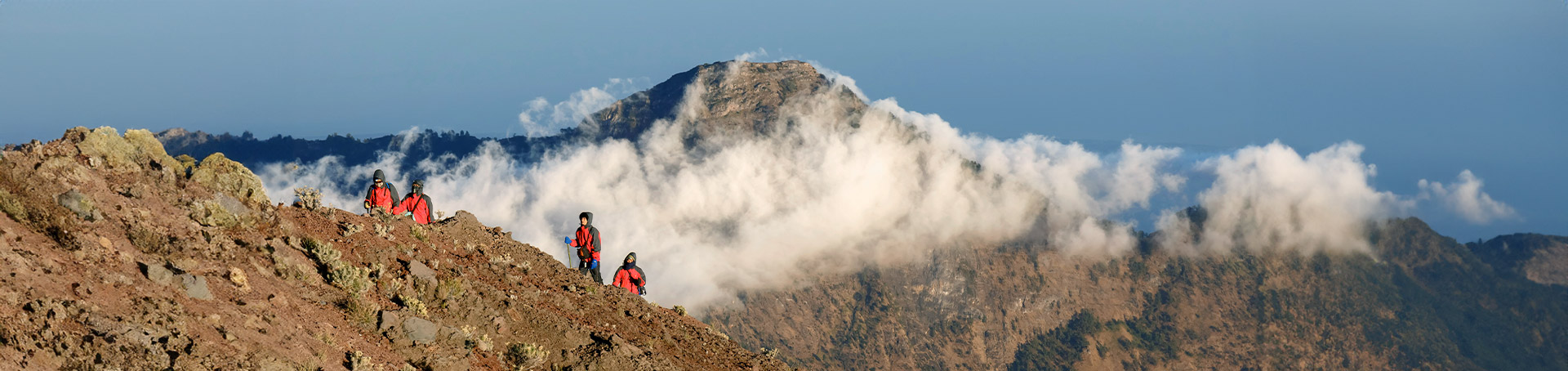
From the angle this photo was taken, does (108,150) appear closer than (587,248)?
Yes

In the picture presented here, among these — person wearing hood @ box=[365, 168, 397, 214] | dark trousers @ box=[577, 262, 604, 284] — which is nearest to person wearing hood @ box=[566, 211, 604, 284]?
dark trousers @ box=[577, 262, 604, 284]

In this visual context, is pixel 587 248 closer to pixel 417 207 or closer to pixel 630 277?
pixel 630 277

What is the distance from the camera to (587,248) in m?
33.3

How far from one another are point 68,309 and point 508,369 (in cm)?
771

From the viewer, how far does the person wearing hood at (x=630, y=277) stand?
34344 mm

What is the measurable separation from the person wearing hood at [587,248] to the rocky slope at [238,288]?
16.9 feet

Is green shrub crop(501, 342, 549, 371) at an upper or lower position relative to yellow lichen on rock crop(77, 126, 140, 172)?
lower

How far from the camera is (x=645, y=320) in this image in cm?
2822

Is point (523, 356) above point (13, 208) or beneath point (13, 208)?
beneath

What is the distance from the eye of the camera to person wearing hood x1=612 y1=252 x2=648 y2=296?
113 ft

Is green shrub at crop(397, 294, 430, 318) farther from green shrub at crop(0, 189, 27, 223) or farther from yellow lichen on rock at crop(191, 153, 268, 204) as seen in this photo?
green shrub at crop(0, 189, 27, 223)

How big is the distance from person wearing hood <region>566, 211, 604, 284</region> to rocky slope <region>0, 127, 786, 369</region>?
515 cm

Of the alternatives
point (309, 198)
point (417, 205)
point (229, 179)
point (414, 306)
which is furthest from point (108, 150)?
point (417, 205)

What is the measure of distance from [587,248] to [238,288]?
14737mm
